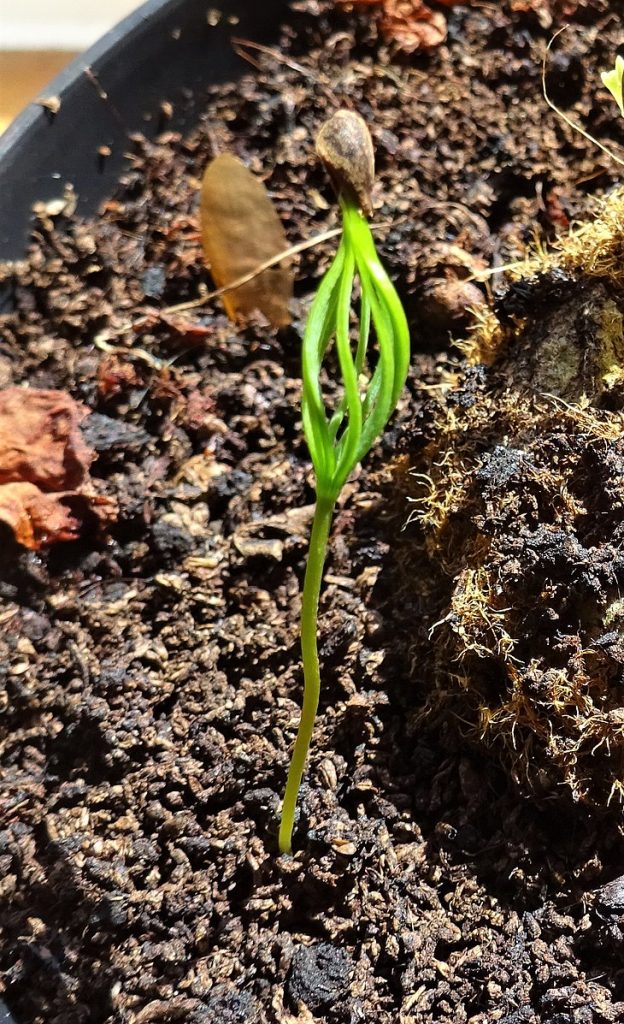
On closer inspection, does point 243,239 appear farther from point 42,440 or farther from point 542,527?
point 542,527

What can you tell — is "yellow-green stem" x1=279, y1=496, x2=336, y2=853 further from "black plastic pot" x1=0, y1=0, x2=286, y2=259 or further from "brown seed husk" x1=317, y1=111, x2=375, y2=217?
"black plastic pot" x1=0, y1=0, x2=286, y2=259

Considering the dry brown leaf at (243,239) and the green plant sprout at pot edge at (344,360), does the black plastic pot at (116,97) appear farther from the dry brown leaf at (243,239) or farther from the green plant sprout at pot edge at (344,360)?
the green plant sprout at pot edge at (344,360)

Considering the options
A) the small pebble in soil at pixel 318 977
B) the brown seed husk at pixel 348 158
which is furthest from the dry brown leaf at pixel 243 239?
the small pebble in soil at pixel 318 977

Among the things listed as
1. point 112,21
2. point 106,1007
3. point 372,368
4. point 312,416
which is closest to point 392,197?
point 372,368

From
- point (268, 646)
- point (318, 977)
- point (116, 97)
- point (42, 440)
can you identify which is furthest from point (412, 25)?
point (318, 977)

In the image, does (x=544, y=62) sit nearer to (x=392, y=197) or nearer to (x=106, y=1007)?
(x=392, y=197)

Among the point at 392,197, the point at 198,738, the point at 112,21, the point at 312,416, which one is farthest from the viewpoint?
the point at 112,21
